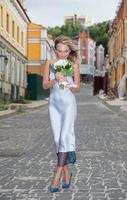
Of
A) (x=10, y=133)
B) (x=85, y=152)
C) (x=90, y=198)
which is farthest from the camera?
(x=10, y=133)

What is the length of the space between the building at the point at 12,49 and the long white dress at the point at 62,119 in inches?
1135

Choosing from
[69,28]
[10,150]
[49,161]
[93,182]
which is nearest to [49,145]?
Answer: [10,150]

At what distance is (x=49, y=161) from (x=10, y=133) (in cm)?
639

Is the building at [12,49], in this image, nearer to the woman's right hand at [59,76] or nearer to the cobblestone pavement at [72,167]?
the cobblestone pavement at [72,167]

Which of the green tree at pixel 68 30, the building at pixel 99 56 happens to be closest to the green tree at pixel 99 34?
the building at pixel 99 56

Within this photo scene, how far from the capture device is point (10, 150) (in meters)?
11.9

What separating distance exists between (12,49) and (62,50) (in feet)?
117

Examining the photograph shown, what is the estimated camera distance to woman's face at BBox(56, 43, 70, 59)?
682cm

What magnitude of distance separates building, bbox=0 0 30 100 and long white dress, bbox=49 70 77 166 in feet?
94.6

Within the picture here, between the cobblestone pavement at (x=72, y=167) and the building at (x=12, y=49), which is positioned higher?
the building at (x=12, y=49)

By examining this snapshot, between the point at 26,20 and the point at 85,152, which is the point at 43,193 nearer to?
the point at 85,152

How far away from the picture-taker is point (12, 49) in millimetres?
42094

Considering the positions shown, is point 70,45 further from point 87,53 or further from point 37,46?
point 87,53

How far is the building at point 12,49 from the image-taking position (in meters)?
37.7
